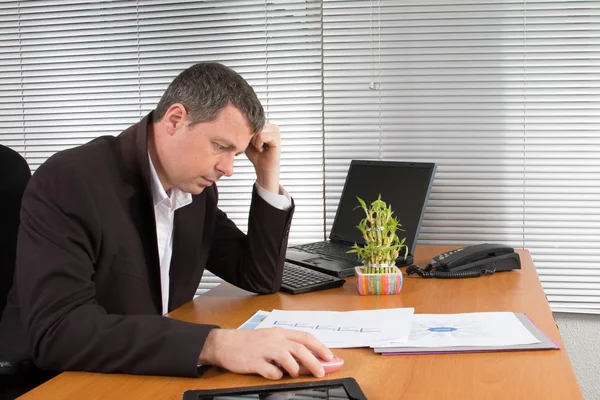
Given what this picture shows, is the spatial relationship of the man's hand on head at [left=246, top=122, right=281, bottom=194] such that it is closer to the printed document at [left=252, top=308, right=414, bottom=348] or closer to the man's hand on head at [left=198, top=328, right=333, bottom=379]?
the printed document at [left=252, top=308, right=414, bottom=348]

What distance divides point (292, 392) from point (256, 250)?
884mm

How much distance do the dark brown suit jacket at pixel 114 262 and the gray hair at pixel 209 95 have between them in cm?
12

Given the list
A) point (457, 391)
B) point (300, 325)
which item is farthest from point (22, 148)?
point (457, 391)

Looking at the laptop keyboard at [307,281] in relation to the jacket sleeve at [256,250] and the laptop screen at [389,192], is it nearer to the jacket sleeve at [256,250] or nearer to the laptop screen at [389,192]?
the jacket sleeve at [256,250]

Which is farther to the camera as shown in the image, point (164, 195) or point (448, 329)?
point (164, 195)

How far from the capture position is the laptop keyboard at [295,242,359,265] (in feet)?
7.49

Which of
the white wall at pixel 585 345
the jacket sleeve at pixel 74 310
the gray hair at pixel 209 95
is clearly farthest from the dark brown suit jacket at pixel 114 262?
the white wall at pixel 585 345

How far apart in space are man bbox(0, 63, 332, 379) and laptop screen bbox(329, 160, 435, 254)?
0.52m

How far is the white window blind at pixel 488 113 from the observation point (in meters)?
2.53

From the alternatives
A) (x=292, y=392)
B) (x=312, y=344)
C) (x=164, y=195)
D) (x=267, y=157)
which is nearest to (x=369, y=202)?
(x=267, y=157)

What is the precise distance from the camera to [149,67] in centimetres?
294

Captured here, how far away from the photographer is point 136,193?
5.57ft

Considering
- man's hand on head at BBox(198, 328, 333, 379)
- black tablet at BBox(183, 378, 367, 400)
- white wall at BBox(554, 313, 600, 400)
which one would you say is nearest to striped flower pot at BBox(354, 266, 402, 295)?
man's hand on head at BBox(198, 328, 333, 379)

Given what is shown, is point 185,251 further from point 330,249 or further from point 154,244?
point 330,249
